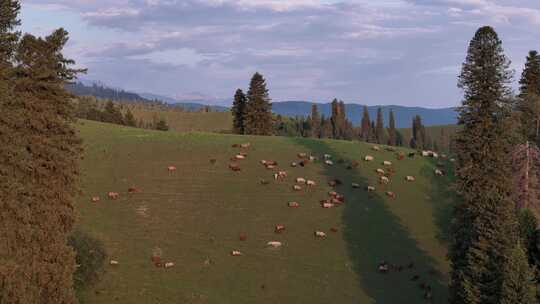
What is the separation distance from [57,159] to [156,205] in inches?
977

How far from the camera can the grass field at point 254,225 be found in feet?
151

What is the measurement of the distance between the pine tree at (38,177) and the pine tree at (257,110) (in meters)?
75.4

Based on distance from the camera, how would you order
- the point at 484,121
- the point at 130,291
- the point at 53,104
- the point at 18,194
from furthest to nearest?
1. the point at 130,291
2. the point at 484,121
3. the point at 53,104
4. the point at 18,194

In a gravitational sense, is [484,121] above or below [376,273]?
above

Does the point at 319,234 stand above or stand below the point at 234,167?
below

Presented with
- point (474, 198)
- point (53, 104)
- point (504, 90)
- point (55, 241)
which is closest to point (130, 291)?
point (55, 241)

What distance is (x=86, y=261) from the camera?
43500 millimetres

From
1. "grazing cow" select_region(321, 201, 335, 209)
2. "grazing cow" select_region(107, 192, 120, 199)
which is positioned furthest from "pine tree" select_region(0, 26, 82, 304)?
"grazing cow" select_region(321, 201, 335, 209)

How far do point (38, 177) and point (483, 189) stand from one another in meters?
24.5

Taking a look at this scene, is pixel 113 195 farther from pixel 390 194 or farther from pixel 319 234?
pixel 390 194

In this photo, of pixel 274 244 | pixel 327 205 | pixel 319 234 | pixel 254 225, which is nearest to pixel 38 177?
pixel 274 244

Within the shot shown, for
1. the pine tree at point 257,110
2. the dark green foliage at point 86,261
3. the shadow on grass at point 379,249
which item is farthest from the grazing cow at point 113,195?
the pine tree at point 257,110

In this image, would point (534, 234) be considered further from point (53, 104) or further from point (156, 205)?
point (156, 205)

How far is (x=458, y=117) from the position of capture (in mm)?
41875
